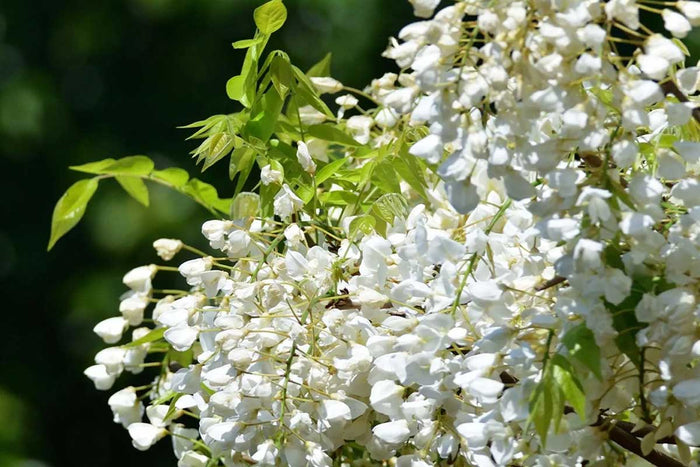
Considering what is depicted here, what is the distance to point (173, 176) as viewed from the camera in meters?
0.75

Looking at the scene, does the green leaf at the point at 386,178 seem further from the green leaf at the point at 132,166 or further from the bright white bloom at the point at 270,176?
the green leaf at the point at 132,166

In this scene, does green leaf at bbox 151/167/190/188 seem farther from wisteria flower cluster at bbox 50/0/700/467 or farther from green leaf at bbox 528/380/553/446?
green leaf at bbox 528/380/553/446

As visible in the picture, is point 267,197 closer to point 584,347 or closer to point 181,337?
point 181,337

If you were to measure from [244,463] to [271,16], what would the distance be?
26cm

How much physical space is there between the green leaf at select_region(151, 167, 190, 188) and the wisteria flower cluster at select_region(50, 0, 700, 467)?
9 cm

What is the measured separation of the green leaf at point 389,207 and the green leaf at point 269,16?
117 mm

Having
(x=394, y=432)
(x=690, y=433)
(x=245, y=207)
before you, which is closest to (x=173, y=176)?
(x=245, y=207)

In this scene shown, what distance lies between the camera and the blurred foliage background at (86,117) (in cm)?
292

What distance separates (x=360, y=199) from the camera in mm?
636

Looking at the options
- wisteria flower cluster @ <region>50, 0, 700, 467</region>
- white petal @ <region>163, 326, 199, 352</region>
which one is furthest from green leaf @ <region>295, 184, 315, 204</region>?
white petal @ <region>163, 326, 199, 352</region>

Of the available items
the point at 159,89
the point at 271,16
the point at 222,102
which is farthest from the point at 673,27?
the point at 159,89

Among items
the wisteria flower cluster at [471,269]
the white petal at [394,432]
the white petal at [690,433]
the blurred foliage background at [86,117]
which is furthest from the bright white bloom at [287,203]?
the blurred foliage background at [86,117]

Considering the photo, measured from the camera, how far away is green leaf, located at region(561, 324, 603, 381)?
44 cm

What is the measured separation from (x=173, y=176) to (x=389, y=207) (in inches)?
7.8
